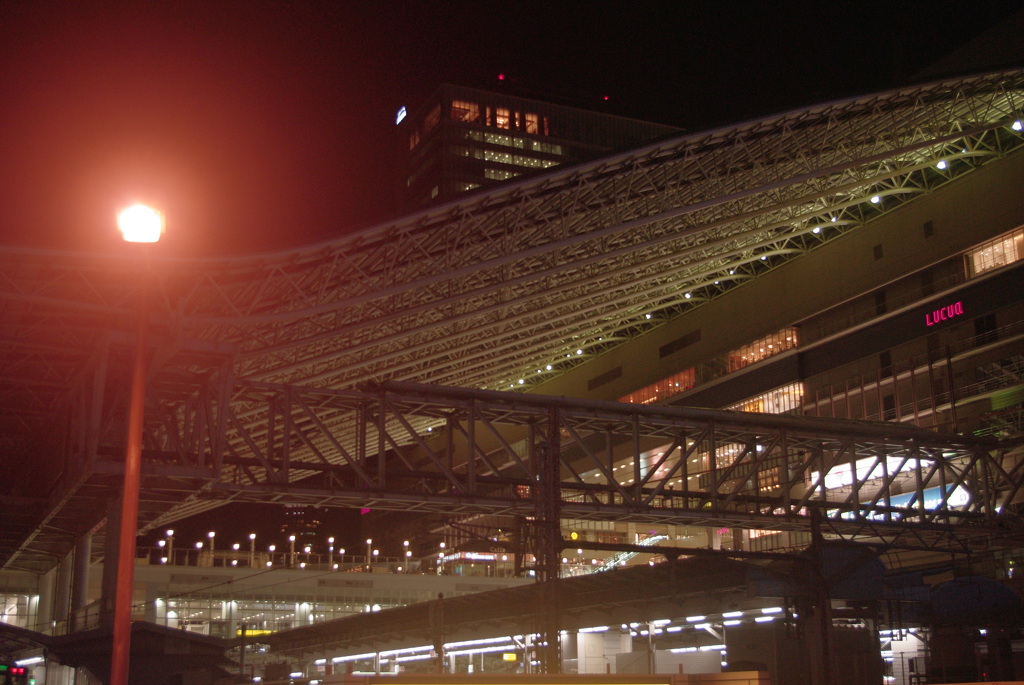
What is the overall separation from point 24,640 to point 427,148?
10641cm

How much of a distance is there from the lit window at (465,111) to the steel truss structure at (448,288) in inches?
3144

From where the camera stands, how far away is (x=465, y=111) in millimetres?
135750

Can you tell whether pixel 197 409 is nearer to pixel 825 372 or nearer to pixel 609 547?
pixel 609 547

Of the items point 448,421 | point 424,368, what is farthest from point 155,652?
point 424,368

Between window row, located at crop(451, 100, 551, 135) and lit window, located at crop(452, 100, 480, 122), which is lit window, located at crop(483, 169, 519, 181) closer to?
window row, located at crop(451, 100, 551, 135)

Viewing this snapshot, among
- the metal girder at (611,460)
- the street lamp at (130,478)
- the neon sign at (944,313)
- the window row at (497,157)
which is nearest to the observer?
the street lamp at (130,478)

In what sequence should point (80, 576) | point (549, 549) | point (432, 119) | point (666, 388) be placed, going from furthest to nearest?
point (432, 119) → point (666, 388) → point (80, 576) → point (549, 549)

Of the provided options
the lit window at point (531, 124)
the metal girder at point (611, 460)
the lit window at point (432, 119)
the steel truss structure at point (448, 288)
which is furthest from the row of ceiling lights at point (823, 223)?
the lit window at point (432, 119)

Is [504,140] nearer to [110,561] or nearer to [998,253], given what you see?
[998,253]

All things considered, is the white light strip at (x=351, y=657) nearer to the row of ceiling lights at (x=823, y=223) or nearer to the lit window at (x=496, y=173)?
the row of ceiling lights at (x=823, y=223)

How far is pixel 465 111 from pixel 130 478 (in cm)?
12865

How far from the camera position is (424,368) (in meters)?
64.4

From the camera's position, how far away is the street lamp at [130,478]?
10.8 meters

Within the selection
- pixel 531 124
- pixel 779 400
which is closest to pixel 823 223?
pixel 779 400
